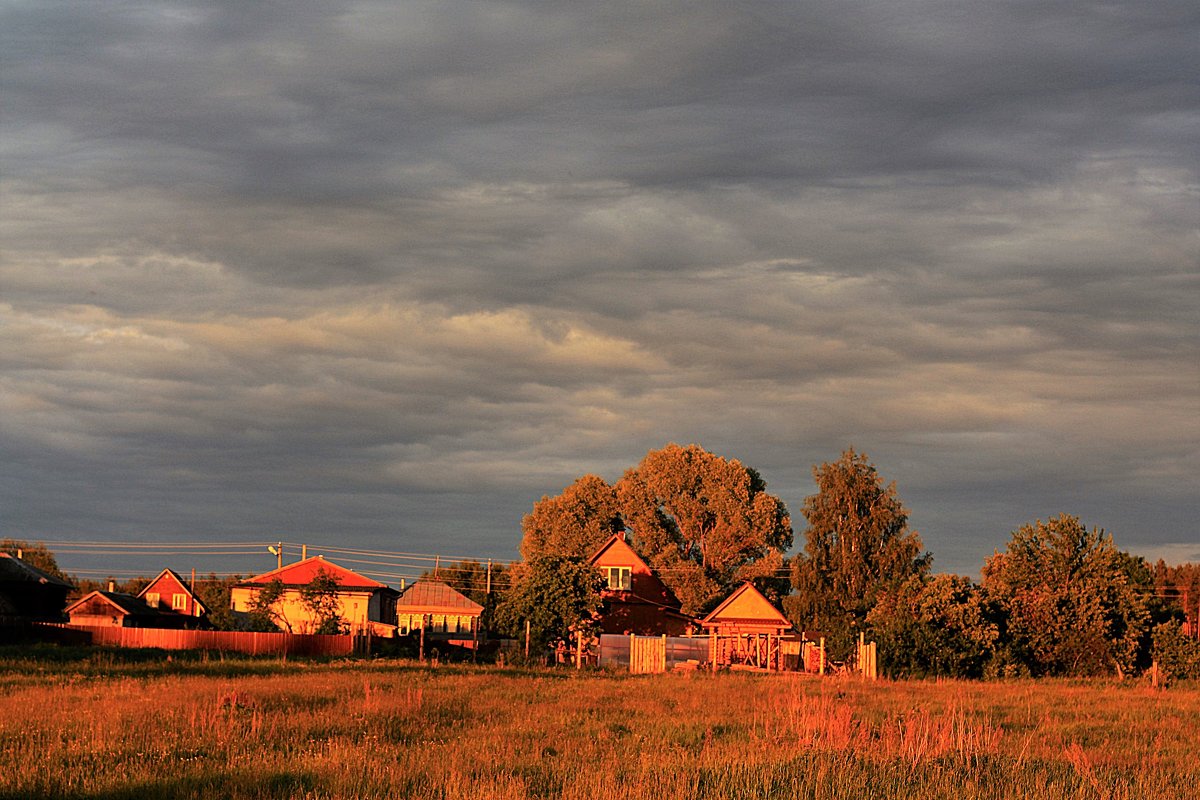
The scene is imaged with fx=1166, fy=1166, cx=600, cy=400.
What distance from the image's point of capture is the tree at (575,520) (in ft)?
334

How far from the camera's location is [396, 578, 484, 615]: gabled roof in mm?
91875

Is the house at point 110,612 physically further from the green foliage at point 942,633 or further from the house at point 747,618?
the green foliage at point 942,633

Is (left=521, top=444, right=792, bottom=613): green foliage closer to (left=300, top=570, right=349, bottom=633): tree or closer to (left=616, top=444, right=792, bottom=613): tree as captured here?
(left=616, top=444, right=792, bottom=613): tree

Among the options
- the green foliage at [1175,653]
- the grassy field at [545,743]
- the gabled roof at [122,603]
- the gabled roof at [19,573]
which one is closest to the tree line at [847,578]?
the green foliage at [1175,653]

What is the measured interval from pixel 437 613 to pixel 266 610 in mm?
20257

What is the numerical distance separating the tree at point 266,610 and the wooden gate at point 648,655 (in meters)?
29.6

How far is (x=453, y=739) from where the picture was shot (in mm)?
20109

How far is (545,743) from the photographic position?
65.9ft

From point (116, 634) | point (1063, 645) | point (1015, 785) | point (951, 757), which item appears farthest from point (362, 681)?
point (1063, 645)

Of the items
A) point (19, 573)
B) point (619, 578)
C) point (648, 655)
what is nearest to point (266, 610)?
point (19, 573)

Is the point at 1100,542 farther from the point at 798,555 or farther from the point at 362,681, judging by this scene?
the point at 362,681

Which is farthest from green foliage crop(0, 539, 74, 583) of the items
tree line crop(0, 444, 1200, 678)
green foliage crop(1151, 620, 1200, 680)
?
green foliage crop(1151, 620, 1200, 680)

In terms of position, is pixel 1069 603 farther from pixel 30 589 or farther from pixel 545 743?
pixel 30 589

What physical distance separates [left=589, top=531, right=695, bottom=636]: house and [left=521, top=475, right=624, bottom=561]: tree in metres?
16.1
